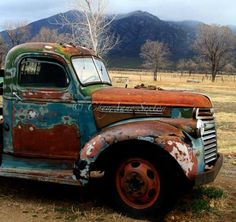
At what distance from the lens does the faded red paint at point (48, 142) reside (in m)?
6.14

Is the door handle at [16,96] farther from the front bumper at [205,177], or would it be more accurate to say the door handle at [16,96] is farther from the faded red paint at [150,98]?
the front bumper at [205,177]

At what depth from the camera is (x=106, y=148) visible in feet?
18.5

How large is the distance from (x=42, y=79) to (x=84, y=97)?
68cm

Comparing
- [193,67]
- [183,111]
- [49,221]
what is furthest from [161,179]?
[193,67]

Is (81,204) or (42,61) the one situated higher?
(42,61)

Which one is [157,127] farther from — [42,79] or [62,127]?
[42,79]

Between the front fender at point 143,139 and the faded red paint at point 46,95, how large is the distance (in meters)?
0.72

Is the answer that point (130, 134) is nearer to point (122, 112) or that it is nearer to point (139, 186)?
point (122, 112)

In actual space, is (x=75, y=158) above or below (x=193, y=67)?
above

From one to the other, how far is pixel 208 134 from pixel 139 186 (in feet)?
3.70

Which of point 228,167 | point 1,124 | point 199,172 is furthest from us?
point 228,167

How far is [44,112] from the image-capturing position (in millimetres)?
6184

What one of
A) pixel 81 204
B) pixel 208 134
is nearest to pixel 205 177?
pixel 208 134

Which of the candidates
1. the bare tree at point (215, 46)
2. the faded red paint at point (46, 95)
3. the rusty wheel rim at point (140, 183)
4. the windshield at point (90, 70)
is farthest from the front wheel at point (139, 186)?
the bare tree at point (215, 46)
